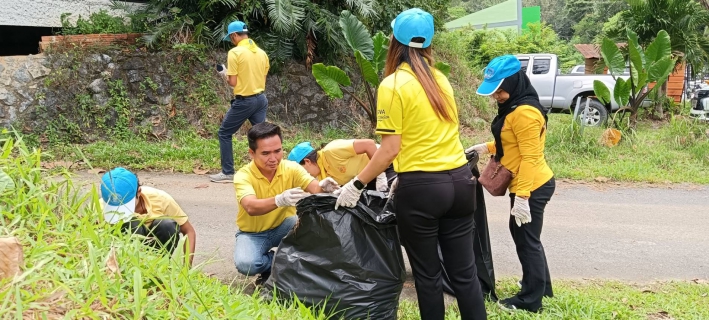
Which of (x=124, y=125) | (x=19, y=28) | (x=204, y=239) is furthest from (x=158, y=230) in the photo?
(x=19, y=28)

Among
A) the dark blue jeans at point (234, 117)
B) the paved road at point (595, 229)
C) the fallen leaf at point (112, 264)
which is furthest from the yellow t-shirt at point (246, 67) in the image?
the fallen leaf at point (112, 264)

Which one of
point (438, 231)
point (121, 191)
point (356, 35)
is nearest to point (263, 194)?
point (121, 191)

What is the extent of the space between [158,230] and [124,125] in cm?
565

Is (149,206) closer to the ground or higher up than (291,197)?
closer to the ground

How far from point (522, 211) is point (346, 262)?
1.15m

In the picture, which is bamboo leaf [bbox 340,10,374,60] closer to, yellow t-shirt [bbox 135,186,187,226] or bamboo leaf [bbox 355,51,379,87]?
bamboo leaf [bbox 355,51,379,87]

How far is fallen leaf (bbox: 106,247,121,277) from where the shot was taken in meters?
2.10

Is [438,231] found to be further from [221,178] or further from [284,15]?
[284,15]

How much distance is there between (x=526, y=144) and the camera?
3.79 meters

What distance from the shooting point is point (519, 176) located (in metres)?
3.83

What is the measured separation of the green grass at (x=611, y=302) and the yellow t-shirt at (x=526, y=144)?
0.78 metres

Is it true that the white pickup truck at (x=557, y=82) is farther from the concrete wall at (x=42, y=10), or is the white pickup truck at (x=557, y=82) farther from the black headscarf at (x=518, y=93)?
the black headscarf at (x=518, y=93)

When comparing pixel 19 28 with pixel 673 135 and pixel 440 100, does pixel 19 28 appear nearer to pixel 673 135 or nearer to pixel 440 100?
pixel 440 100

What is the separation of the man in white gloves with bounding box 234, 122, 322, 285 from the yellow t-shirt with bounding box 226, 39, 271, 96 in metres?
3.26
